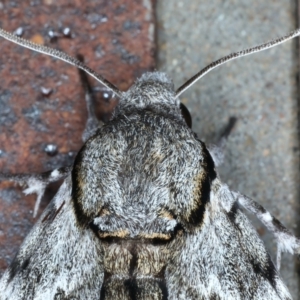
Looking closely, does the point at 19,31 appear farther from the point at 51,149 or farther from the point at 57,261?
the point at 57,261

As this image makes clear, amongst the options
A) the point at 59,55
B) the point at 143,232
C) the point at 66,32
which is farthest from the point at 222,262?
the point at 66,32

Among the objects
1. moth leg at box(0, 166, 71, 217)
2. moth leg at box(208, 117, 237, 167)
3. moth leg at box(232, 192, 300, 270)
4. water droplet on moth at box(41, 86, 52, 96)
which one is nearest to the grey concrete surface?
moth leg at box(208, 117, 237, 167)

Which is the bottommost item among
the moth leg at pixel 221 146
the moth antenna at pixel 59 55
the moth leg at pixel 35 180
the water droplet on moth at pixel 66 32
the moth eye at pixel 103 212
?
the moth leg at pixel 35 180

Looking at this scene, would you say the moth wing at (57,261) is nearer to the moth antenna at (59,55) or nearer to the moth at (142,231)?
the moth at (142,231)

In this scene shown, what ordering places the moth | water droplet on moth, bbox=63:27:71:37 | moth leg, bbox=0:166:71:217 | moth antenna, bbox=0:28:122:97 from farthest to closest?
1. water droplet on moth, bbox=63:27:71:37
2. moth leg, bbox=0:166:71:217
3. moth antenna, bbox=0:28:122:97
4. the moth

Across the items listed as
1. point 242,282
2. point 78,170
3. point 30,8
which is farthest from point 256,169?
point 30,8

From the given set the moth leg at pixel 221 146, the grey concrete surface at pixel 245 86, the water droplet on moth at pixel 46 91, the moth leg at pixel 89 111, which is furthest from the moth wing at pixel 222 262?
the water droplet on moth at pixel 46 91

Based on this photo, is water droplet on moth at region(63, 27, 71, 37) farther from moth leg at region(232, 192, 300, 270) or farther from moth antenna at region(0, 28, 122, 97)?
moth leg at region(232, 192, 300, 270)
